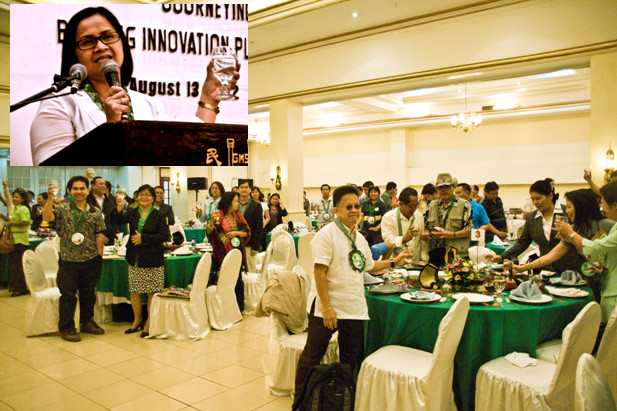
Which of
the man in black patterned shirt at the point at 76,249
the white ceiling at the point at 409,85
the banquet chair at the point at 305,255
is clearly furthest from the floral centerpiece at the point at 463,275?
the white ceiling at the point at 409,85

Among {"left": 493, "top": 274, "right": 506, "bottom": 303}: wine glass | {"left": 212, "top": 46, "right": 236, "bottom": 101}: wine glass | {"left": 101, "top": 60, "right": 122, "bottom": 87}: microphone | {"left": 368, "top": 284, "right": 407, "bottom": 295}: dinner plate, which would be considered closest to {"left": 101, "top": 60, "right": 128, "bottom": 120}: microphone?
{"left": 101, "top": 60, "right": 122, "bottom": 87}: microphone

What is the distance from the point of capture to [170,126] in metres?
2.62

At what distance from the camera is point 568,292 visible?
10.1ft

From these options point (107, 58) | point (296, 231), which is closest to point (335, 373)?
point (107, 58)

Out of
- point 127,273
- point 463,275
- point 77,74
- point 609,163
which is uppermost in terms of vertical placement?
point 77,74

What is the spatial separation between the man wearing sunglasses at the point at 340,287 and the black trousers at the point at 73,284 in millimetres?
2961

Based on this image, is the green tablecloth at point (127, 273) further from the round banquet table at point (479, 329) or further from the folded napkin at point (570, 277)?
the folded napkin at point (570, 277)

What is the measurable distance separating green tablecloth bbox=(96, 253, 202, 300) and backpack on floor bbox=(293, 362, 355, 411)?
9.68 ft

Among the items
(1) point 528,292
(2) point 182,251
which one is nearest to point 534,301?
(1) point 528,292

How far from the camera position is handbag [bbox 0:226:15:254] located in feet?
21.9

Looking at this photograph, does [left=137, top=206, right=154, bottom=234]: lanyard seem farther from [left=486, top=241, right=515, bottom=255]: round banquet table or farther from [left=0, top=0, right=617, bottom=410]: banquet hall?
[left=486, top=241, right=515, bottom=255]: round banquet table

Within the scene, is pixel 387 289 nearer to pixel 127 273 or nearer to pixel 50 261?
pixel 127 273

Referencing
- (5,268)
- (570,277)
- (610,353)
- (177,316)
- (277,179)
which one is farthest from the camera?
(277,179)

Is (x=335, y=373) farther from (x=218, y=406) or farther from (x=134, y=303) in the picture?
(x=134, y=303)
